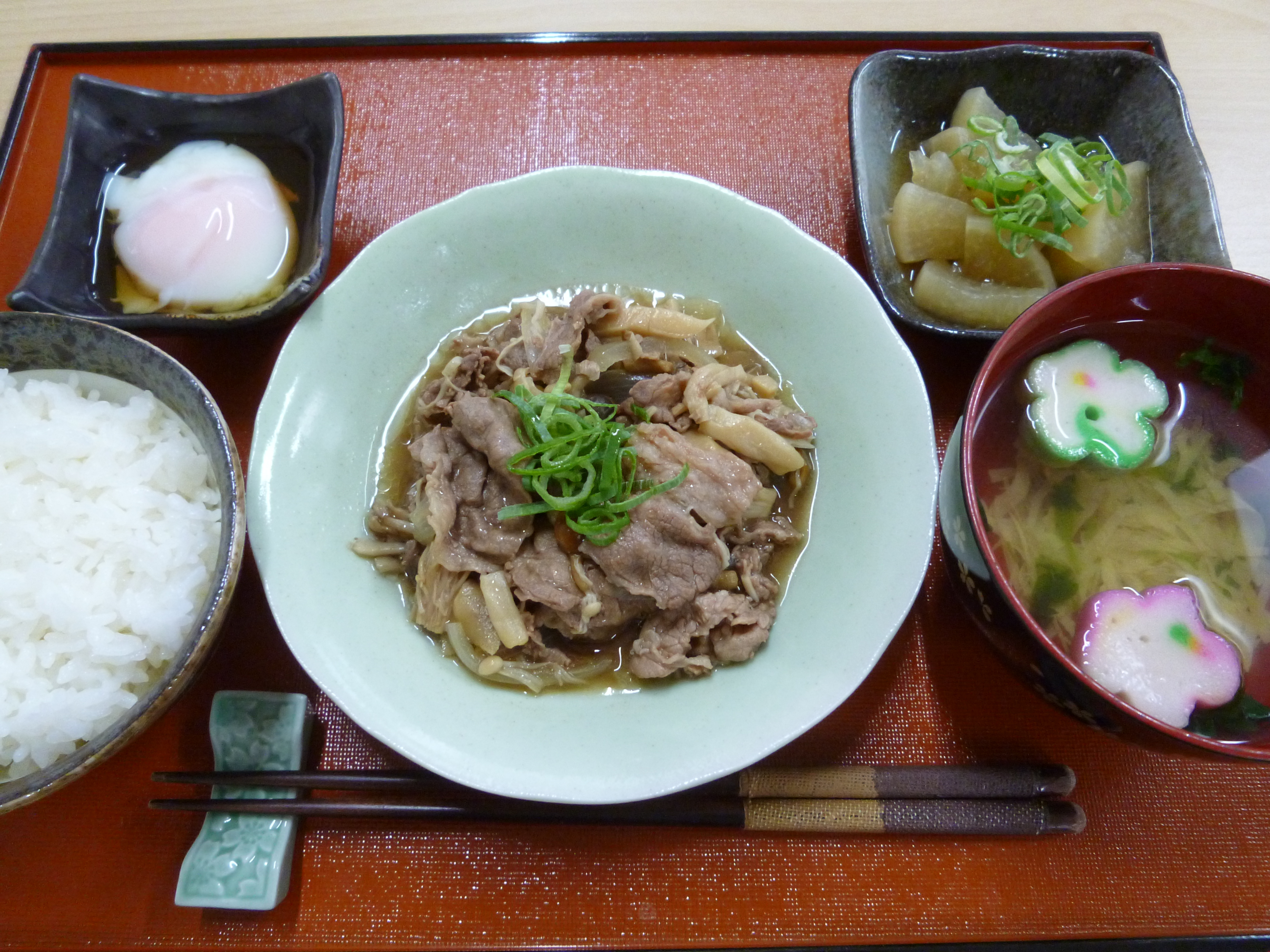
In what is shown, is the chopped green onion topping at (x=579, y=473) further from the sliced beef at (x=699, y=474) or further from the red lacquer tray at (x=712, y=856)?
the red lacquer tray at (x=712, y=856)

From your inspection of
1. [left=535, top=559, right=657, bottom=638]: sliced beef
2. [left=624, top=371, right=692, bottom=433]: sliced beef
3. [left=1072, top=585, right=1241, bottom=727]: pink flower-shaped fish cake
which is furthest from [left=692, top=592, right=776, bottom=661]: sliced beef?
[left=1072, top=585, right=1241, bottom=727]: pink flower-shaped fish cake

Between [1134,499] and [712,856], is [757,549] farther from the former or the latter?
[1134,499]

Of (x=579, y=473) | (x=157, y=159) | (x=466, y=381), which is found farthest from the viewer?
(x=157, y=159)

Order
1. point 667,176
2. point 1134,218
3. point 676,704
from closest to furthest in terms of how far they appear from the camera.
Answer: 1. point 676,704
2. point 667,176
3. point 1134,218

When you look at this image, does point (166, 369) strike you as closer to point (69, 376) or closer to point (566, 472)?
point (69, 376)

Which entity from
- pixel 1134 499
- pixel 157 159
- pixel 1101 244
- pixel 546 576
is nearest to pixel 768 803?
pixel 546 576

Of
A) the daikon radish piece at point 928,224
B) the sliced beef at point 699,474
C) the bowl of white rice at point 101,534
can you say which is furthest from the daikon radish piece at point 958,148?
the bowl of white rice at point 101,534

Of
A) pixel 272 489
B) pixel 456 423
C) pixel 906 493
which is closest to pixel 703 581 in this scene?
pixel 906 493
